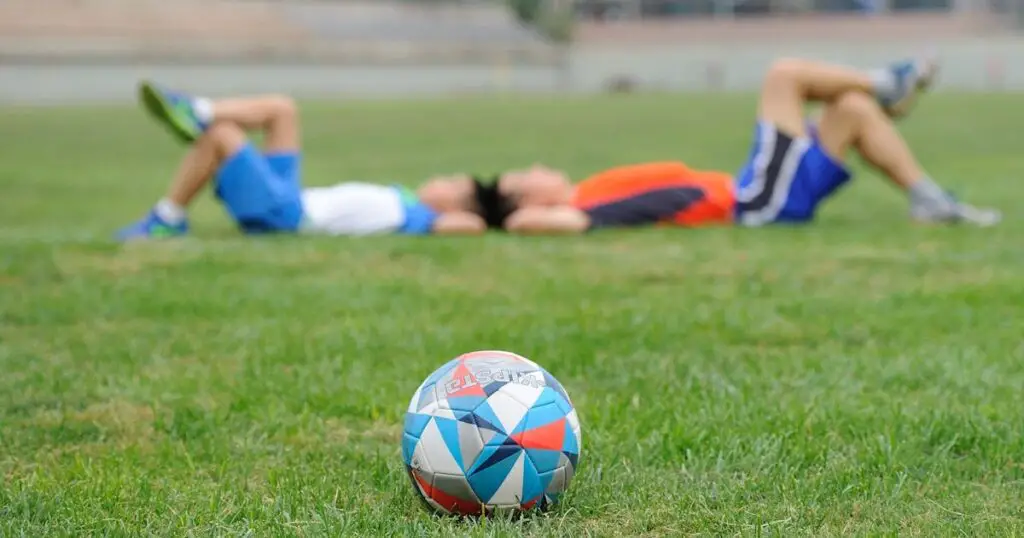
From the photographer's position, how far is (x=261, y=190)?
7.68 m

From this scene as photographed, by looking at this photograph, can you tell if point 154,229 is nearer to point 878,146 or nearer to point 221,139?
point 221,139

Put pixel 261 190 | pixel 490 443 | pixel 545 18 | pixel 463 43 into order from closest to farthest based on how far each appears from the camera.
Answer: pixel 490 443 < pixel 261 190 < pixel 463 43 < pixel 545 18

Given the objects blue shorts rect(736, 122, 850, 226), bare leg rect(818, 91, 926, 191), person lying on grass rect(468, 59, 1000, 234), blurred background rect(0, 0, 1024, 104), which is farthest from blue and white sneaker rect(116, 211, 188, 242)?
blurred background rect(0, 0, 1024, 104)

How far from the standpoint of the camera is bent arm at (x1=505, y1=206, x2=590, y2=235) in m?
7.77

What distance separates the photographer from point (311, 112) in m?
31.0

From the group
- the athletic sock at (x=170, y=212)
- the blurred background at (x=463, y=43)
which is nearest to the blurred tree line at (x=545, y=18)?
the blurred background at (x=463, y=43)

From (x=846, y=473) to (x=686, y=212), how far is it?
5.45 metres

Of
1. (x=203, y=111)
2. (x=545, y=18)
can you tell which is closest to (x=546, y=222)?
(x=203, y=111)

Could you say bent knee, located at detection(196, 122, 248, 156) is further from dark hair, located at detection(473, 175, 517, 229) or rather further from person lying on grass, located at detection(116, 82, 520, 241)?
dark hair, located at detection(473, 175, 517, 229)

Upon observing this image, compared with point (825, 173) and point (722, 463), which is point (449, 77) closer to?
point (825, 173)

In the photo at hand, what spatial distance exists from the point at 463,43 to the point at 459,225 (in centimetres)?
4853

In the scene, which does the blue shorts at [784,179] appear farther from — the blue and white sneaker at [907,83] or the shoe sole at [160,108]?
the shoe sole at [160,108]

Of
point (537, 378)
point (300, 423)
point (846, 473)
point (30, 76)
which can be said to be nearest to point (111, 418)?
point (300, 423)

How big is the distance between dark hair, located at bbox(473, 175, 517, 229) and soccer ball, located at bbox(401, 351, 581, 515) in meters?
5.47
